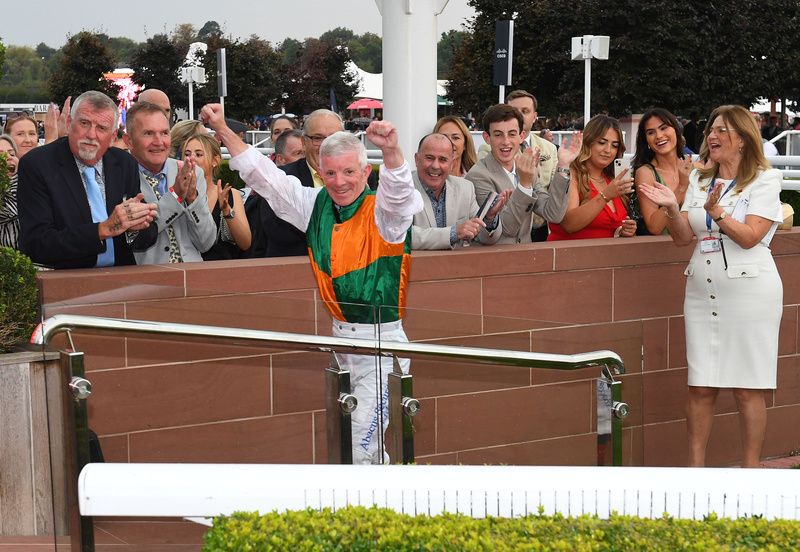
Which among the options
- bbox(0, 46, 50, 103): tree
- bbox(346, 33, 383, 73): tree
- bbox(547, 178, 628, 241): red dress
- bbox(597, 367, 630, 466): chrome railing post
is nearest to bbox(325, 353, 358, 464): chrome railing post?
bbox(597, 367, 630, 466): chrome railing post

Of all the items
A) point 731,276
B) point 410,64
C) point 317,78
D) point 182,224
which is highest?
point 317,78

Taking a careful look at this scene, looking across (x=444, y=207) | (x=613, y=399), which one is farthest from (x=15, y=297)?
(x=613, y=399)

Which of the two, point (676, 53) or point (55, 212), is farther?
point (676, 53)

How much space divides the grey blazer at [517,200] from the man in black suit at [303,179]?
0.85 meters

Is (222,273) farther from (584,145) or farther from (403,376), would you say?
(584,145)

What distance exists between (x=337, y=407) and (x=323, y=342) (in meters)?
0.26

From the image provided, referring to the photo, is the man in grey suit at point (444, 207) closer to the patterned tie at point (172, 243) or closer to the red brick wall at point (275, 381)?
the red brick wall at point (275, 381)

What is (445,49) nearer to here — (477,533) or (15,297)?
(15,297)

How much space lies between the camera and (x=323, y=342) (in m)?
4.26

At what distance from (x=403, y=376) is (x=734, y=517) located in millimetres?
1333

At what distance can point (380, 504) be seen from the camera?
355 cm

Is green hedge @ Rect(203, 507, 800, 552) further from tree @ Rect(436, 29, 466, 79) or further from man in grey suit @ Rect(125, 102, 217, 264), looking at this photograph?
tree @ Rect(436, 29, 466, 79)

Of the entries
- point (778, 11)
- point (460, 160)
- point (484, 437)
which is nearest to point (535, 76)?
point (778, 11)

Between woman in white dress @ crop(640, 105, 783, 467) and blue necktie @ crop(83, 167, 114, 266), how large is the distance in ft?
9.28
